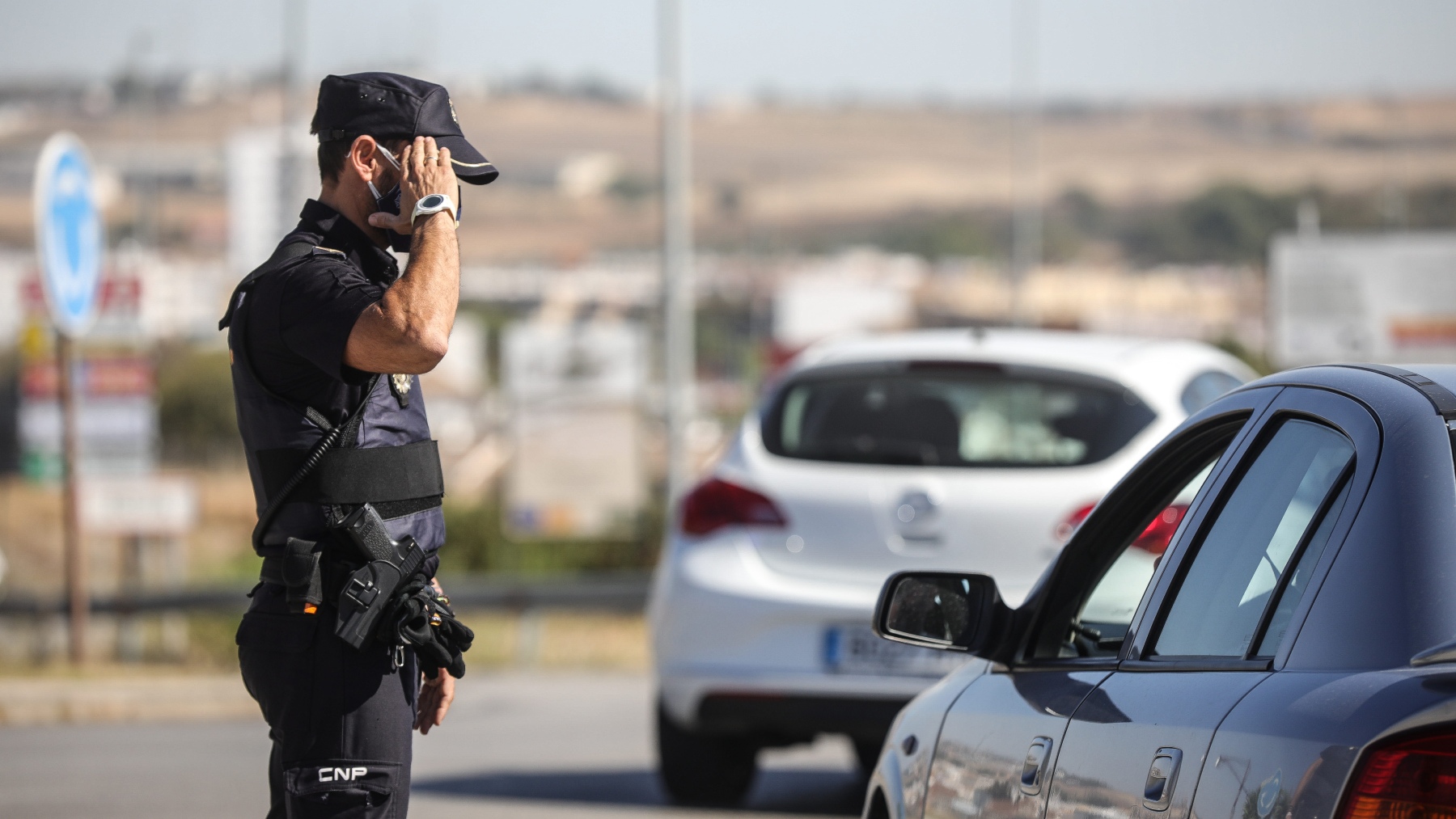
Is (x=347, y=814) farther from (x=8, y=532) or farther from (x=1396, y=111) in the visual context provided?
(x=1396, y=111)

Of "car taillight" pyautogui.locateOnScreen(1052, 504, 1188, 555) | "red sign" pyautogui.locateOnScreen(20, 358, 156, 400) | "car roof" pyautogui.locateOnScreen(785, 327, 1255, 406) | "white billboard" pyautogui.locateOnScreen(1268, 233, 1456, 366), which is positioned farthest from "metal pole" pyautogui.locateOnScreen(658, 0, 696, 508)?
"white billboard" pyautogui.locateOnScreen(1268, 233, 1456, 366)

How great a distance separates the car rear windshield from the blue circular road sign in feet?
27.1

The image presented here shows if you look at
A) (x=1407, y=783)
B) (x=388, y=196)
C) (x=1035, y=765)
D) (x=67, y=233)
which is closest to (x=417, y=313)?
(x=388, y=196)

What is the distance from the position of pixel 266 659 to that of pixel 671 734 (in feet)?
12.8

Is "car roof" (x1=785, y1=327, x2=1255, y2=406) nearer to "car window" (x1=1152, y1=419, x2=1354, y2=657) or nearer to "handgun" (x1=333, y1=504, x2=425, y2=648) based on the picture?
"handgun" (x1=333, y1=504, x2=425, y2=648)

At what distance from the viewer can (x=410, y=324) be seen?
3326 millimetres

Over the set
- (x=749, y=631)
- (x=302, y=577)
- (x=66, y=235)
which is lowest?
(x=749, y=631)

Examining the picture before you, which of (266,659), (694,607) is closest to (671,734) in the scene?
(694,607)

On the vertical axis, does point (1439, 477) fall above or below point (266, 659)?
above

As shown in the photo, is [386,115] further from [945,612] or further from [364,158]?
[945,612]

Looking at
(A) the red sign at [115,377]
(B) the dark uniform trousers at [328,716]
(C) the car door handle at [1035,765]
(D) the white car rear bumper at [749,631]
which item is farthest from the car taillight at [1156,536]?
(A) the red sign at [115,377]

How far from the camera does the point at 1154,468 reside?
3254 millimetres

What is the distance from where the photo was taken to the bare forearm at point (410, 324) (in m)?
3.32

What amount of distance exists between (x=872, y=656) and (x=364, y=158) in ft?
11.0
